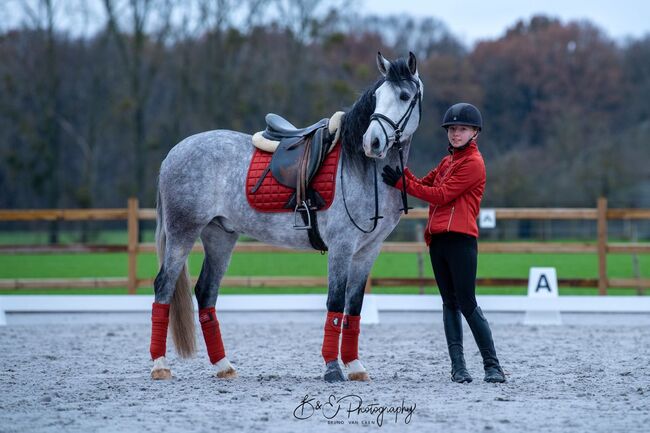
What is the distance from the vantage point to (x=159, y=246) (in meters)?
6.10

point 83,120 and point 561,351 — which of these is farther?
point 83,120

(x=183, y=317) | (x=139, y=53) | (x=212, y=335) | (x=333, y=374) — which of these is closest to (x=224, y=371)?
(x=212, y=335)

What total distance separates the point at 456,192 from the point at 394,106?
672 mm

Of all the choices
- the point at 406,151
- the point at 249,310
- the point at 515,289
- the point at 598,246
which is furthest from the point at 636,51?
the point at 406,151

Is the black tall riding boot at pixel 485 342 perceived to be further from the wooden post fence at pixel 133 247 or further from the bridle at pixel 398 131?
the wooden post fence at pixel 133 247

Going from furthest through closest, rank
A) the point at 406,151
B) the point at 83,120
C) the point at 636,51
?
the point at 636,51 < the point at 83,120 < the point at 406,151

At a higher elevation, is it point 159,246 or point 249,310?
point 159,246

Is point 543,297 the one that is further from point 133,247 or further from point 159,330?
point 159,330

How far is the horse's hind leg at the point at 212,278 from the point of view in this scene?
5898mm

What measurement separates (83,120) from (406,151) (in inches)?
990

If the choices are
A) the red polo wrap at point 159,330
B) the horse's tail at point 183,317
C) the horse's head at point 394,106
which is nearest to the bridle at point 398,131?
the horse's head at point 394,106

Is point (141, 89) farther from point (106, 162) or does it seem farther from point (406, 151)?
point (406, 151)

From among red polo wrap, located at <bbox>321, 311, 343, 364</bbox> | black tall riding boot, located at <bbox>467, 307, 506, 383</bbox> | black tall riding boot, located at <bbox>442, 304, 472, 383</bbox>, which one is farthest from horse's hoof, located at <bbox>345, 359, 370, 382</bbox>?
black tall riding boot, located at <bbox>467, 307, 506, 383</bbox>

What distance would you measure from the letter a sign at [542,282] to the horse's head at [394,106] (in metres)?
4.73
